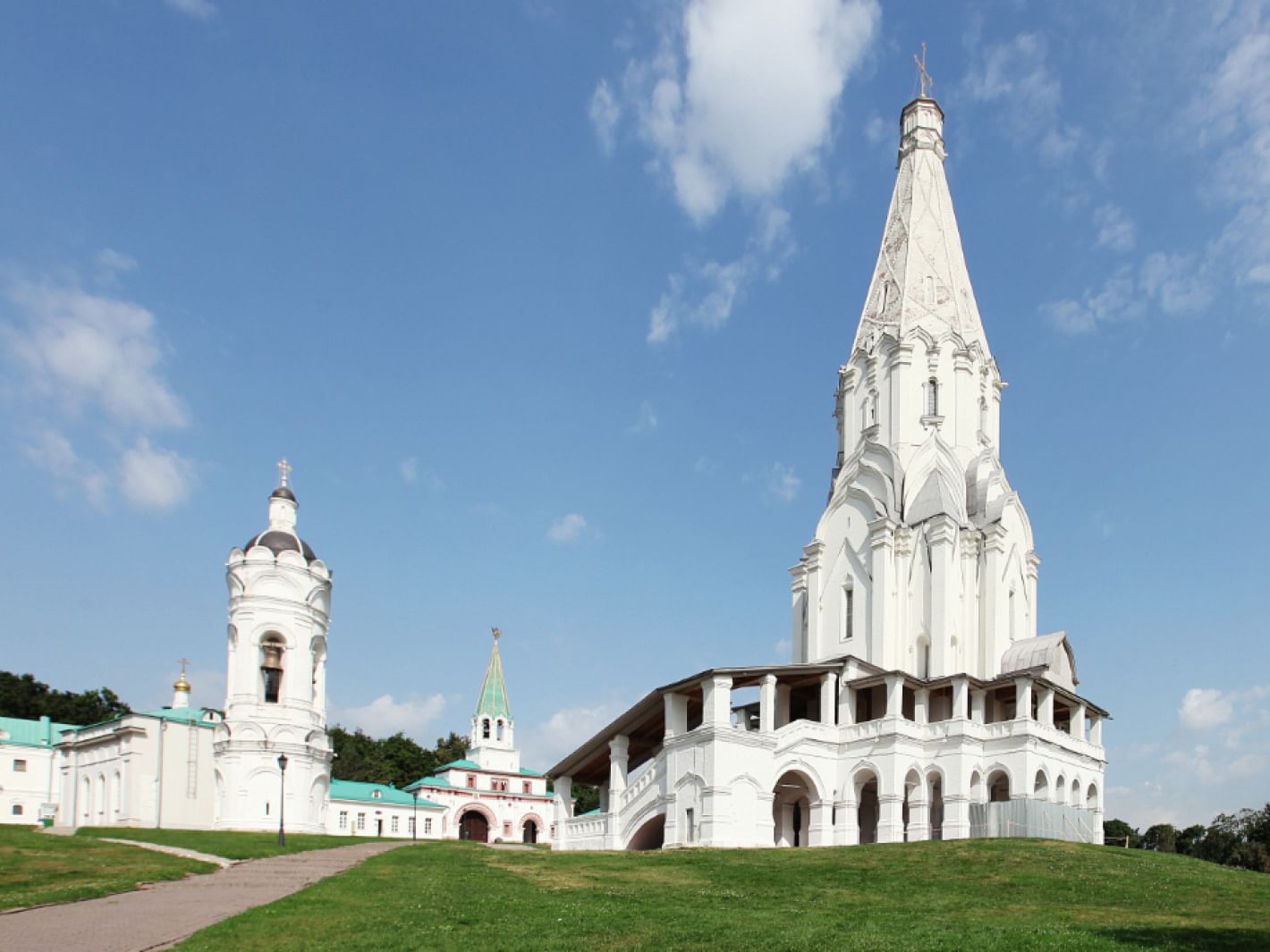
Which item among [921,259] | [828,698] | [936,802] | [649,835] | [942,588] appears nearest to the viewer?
[828,698]

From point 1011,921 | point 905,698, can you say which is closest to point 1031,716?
point 905,698

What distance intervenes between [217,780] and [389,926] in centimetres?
→ 3739

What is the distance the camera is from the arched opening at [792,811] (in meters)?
39.0

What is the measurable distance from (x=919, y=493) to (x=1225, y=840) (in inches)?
1180

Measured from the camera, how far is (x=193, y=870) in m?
24.8

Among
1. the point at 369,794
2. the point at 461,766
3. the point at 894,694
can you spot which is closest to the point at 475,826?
the point at 461,766

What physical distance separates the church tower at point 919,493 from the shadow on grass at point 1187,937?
25090 mm

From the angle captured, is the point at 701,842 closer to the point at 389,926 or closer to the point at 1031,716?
the point at 1031,716

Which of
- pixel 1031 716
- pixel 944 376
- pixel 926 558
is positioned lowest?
pixel 1031 716

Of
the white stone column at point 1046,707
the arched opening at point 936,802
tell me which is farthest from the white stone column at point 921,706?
the white stone column at point 1046,707

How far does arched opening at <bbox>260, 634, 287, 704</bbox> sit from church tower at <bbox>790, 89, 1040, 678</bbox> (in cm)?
2283

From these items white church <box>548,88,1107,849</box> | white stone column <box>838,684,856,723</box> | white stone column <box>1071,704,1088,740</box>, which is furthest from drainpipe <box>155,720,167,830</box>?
white stone column <box>1071,704,1088,740</box>

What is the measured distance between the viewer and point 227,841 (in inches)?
1342

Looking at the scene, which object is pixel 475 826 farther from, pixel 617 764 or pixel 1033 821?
pixel 1033 821
